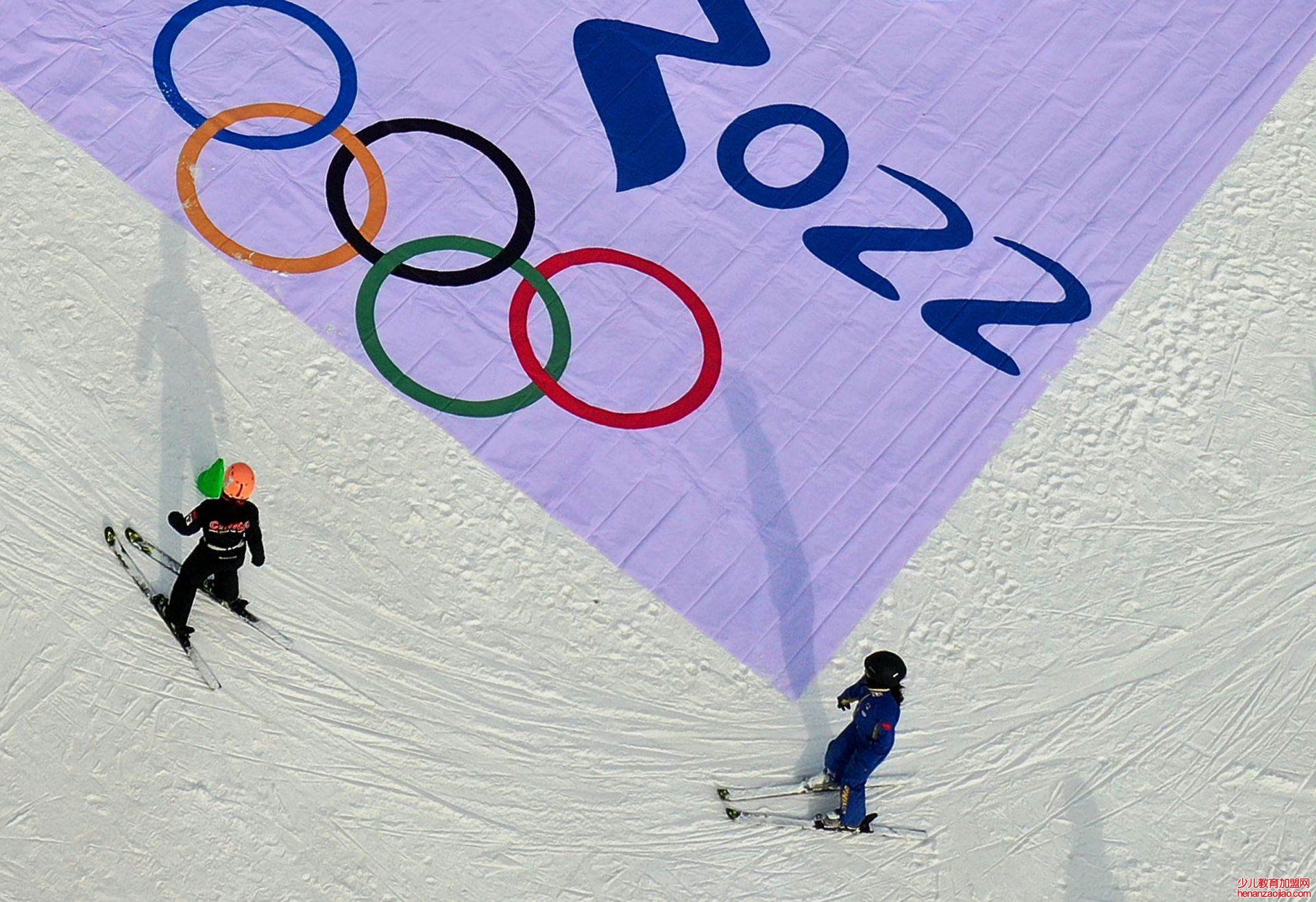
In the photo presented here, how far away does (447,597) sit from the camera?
34.8ft

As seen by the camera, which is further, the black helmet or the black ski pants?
the black ski pants

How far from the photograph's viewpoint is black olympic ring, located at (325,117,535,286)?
11.9 metres

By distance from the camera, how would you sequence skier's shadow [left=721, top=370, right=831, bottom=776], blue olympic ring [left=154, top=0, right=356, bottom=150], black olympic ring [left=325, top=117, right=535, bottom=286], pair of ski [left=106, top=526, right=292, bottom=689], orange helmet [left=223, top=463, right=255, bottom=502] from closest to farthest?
orange helmet [left=223, top=463, right=255, bottom=502] → pair of ski [left=106, top=526, right=292, bottom=689] → skier's shadow [left=721, top=370, right=831, bottom=776] → black olympic ring [left=325, top=117, right=535, bottom=286] → blue olympic ring [left=154, top=0, right=356, bottom=150]

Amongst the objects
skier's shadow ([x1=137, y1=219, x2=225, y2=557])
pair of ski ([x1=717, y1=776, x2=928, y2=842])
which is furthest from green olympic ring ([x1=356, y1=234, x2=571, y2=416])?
pair of ski ([x1=717, y1=776, x2=928, y2=842])

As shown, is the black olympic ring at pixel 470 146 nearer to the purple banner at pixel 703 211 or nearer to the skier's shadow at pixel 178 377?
the purple banner at pixel 703 211

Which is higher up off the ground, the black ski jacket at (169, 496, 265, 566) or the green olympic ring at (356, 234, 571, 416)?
the green olympic ring at (356, 234, 571, 416)

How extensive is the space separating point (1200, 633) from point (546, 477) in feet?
17.5

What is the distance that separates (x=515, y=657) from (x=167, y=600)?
8.40ft

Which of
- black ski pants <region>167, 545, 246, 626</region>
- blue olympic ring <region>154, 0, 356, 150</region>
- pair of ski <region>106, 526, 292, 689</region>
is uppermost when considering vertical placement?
blue olympic ring <region>154, 0, 356, 150</region>

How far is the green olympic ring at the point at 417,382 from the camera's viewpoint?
11398mm

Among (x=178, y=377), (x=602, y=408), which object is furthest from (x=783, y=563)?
(x=178, y=377)

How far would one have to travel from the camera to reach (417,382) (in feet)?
37.5

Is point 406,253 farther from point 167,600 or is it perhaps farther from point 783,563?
point 783,563

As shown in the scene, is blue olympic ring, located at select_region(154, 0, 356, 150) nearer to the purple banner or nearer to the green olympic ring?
the purple banner
